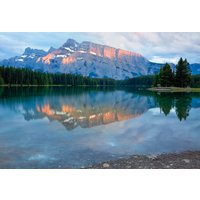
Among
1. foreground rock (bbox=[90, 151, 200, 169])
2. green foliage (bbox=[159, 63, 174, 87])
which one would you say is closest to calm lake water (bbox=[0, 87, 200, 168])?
foreground rock (bbox=[90, 151, 200, 169])

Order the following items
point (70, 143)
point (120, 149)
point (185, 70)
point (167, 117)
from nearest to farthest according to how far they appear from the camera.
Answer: point (120, 149) < point (70, 143) < point (167, 117) < point (185, 70)

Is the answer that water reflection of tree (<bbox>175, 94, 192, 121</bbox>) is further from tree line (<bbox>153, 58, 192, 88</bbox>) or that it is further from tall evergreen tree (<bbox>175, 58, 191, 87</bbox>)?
tree line (<bbox>153, 58, 192, 88</bbox>)

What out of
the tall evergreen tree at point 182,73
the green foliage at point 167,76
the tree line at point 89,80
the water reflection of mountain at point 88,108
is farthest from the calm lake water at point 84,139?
the green foliage at point 167,76

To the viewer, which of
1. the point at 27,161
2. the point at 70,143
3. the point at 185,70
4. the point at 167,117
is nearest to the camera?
the point at 27,161

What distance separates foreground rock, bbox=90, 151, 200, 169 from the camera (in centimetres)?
846

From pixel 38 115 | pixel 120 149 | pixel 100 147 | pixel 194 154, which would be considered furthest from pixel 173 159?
pixel 38 115

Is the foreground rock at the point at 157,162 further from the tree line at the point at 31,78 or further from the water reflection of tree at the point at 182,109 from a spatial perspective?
the tree line at the point at 31,78

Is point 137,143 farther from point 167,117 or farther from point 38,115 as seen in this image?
point 38,115

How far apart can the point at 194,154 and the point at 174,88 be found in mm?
56037

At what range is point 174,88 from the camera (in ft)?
211

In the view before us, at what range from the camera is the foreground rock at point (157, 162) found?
8.46 meters

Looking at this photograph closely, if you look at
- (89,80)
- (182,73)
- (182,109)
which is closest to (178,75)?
(182,73)

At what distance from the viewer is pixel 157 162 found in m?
8.95

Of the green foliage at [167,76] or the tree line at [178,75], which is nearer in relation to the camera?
the tree line at [178,75]
